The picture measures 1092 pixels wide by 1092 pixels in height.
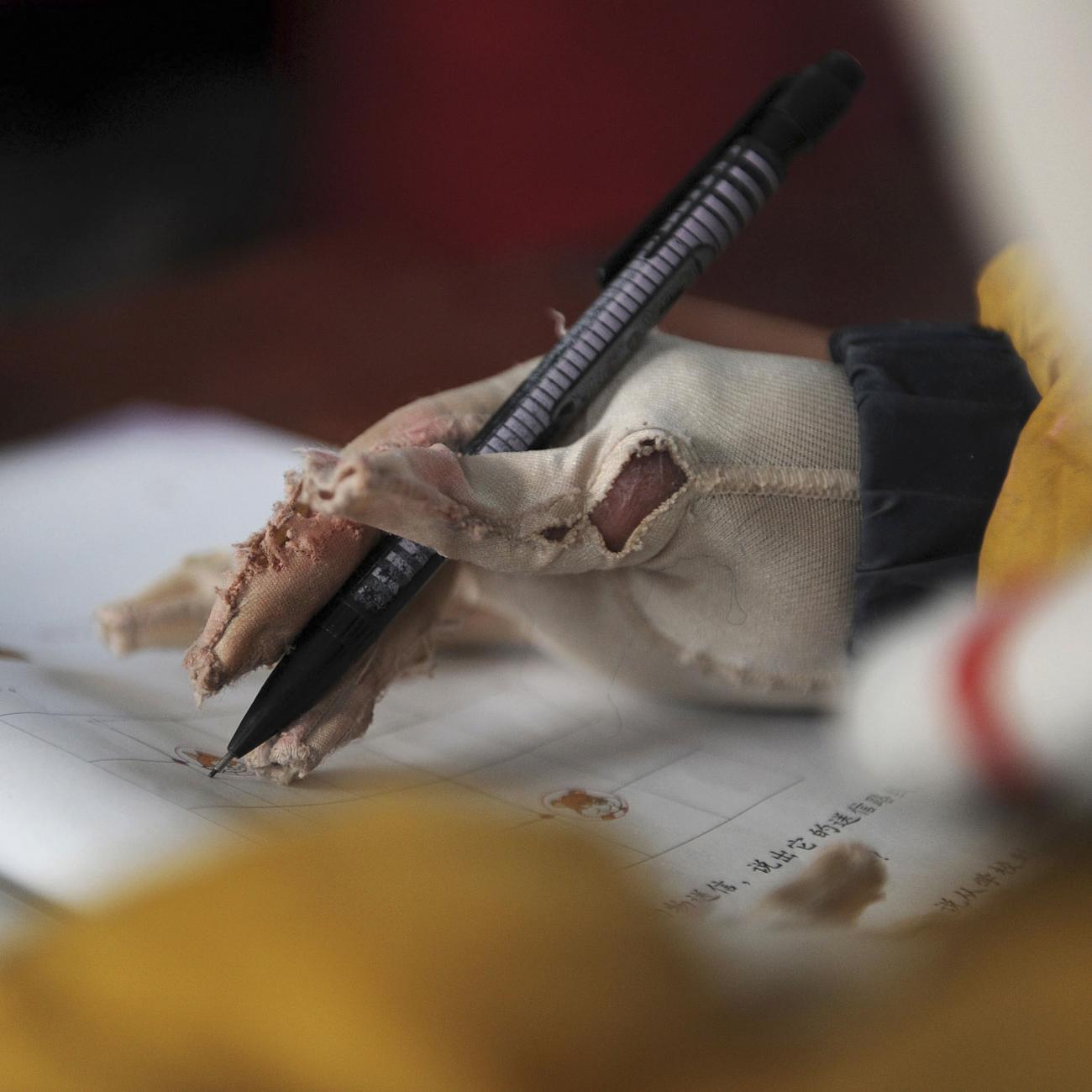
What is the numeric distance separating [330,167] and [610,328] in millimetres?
375

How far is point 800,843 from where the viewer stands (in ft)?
0.87

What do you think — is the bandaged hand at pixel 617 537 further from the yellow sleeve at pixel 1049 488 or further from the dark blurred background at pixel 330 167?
the dark blurred background at pixel 330 167

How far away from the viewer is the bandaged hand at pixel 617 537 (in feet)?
0.87

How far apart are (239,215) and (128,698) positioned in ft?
1.19

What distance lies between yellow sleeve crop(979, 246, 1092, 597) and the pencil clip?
0.10 metres

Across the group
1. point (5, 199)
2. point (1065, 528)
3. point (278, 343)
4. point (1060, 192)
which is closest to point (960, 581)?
point (1065, 528)

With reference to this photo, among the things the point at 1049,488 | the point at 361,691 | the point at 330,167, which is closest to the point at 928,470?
the point at 1049,488

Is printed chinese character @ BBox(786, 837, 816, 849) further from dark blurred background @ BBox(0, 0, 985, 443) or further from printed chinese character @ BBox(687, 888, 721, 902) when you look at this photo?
dark blurred background @ BBox(0, 0, 985, 443)

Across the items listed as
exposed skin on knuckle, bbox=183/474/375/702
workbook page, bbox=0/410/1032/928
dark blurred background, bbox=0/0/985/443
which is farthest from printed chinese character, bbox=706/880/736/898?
dark blurred background, bbox=0/0/985/443

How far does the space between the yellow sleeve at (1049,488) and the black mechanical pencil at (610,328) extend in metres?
0.09

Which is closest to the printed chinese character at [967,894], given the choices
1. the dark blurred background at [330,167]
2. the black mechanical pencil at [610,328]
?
the black mechanical pencil at [610,328]

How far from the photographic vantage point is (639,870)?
0.25 metres

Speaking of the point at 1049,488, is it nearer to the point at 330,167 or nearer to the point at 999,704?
the point at 999,704

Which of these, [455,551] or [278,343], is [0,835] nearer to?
[455,551]
